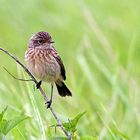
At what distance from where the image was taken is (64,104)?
6055mm

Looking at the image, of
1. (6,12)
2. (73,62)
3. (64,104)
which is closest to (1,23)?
(6,12)

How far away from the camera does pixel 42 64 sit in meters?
4.85

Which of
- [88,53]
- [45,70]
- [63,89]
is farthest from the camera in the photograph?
[88,53]

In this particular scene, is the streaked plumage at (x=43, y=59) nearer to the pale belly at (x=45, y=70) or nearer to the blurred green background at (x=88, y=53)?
the pale belly at (x=45, y=70)

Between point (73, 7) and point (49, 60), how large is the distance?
4520 mm

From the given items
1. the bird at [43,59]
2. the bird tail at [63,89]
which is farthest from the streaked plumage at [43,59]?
the bird tail at [63,89]

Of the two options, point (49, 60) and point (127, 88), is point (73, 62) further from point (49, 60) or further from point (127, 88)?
point (49, 60)

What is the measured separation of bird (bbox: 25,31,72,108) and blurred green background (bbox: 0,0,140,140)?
251 mm

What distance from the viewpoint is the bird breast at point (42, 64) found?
4766 mm

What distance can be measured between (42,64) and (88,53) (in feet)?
6.77

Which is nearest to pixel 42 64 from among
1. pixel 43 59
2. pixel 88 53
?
pixel 43 59

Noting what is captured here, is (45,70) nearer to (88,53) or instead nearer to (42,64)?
(42,64)

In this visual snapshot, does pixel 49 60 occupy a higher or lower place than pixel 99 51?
lower

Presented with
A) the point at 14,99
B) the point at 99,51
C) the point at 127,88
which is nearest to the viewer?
the point at 14,99
